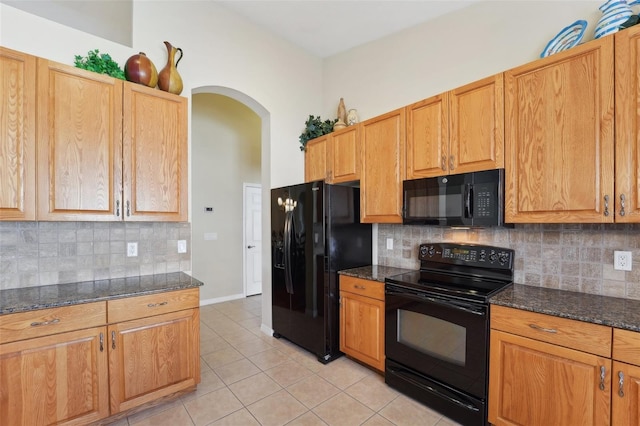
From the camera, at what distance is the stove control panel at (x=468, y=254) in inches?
87.0

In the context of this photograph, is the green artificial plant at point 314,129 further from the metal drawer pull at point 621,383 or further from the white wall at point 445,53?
the metal drawer pull at point 621,383

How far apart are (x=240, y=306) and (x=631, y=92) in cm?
461

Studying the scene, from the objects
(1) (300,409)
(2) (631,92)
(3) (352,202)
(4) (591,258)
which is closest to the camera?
(2) (631,92)

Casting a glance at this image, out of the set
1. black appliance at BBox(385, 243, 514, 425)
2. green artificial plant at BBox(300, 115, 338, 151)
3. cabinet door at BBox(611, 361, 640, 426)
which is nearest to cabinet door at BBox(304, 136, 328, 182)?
green artificial plant at BBox(300, 115, 338, 151)

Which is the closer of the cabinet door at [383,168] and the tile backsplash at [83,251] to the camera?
the tile backsplash at [83,251]

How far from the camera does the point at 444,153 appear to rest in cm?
227

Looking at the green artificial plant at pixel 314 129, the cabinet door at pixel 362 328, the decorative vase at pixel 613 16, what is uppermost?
the decorative vase at pixel 613 16

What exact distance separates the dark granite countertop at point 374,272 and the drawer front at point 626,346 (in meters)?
1.37

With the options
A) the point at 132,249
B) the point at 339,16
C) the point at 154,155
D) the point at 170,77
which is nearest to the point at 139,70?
the point at 170,77

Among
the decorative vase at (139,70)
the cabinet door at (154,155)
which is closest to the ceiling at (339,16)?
the decorative vase at (139,70)

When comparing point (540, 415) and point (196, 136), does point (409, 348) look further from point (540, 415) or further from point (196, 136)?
point (196, 136)

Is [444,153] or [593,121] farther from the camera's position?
[444,153]

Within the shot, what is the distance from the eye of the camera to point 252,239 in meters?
5.02

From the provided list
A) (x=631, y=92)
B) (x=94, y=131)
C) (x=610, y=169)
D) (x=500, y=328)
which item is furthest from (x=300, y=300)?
(x=631, y=92)
